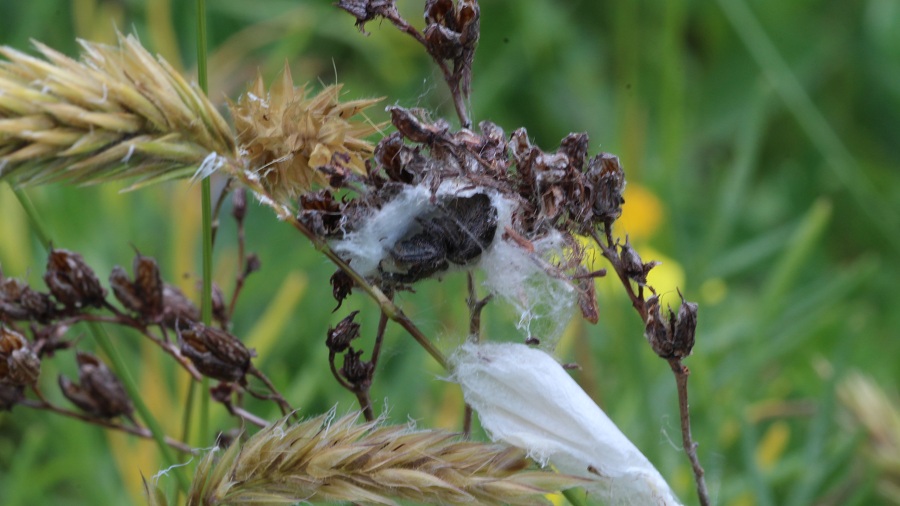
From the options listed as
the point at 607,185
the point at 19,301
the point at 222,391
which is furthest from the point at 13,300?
the point at 607,185

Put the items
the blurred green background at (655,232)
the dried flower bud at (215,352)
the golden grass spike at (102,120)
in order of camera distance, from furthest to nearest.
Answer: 1. the blurred green background at (655,232)
2. the dried flower bud at (215,352)
3. the golden grass spike at (102,120)

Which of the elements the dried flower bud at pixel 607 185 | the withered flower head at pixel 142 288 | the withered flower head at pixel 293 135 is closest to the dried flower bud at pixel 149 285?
the withered flower head at pixel 142 288

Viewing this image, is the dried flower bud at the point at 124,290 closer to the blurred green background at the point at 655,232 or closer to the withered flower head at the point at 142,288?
the withered flower head at the point at 142,288

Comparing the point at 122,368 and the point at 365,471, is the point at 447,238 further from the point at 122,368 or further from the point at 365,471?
the point at 122,368

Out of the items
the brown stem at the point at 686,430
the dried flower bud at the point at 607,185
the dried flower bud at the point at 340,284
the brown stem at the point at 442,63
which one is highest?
the brown stem at the point at 442,63

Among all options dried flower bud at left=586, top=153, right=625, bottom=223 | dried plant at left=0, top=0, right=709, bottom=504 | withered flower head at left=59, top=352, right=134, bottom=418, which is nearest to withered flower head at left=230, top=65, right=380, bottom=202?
dried plant at left=0, top=0, right=709, bottom=504

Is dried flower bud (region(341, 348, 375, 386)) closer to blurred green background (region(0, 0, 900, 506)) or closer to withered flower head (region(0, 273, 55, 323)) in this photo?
blurred green background (region(0, 0, 900, 506))

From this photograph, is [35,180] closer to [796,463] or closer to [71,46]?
[796,463]
